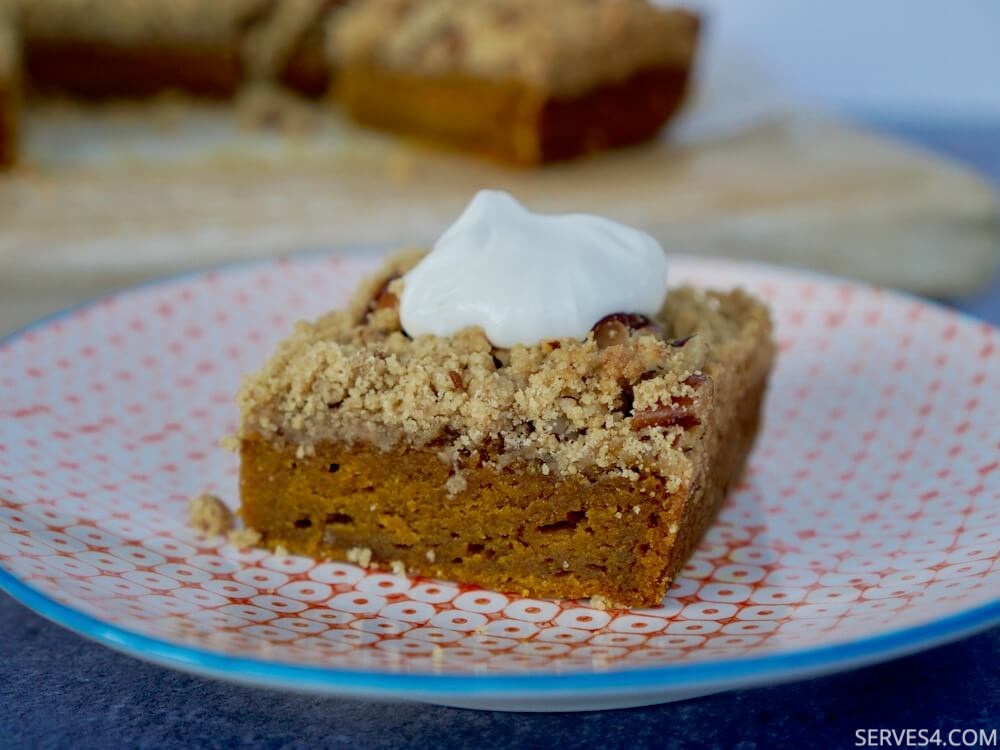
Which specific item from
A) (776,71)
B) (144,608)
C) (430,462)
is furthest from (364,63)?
(144,608)

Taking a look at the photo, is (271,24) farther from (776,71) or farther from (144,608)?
(144,608)

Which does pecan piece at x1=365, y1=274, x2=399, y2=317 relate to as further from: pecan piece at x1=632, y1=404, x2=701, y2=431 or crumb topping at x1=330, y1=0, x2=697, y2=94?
crumb topping at x1=330, y1=0, x2=697, y2=94

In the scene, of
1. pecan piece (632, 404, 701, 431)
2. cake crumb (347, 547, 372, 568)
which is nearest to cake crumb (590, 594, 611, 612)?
pecan piece (632, 404, 701, 431)

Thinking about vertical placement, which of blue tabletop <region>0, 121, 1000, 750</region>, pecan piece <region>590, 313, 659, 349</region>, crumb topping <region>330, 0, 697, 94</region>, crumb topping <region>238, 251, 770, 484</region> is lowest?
blue tabletop <region>0, 121, 1000, 750</region>

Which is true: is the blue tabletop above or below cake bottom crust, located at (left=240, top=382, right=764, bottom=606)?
below

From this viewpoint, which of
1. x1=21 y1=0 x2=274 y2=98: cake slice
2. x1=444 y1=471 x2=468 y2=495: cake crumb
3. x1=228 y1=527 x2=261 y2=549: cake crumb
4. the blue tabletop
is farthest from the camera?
x1=21 y1=0 x2=274 y2=98: cake slice

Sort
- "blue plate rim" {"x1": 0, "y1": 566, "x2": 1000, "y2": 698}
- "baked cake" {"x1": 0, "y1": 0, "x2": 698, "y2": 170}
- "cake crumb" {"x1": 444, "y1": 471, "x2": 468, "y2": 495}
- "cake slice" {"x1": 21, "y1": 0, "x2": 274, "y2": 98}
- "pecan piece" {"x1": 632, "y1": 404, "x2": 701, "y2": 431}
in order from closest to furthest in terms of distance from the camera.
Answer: "blue plate rim" {"x1": 0, "y1": 566, "x2": 1000, "y2": 698} < "pecan piece" {"x1": 632, "y1": 404, "x2": 701, "y2": 431} < "cake crumb" {"x1": 444, "y1": 471, "x2": 468, "y2": 495} < "baked cake" {"x1": 0, "y1": 0, "x2": 698, "y2": 170} < "cake slice" {"x1": 21, "y1": 0, "x2": 274, "y2": 98}

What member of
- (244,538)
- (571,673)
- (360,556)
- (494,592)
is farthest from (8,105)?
(571,673)

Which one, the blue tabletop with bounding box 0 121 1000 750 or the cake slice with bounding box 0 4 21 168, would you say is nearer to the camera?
the blue tabletop with bounding box 0 121 1000 750
